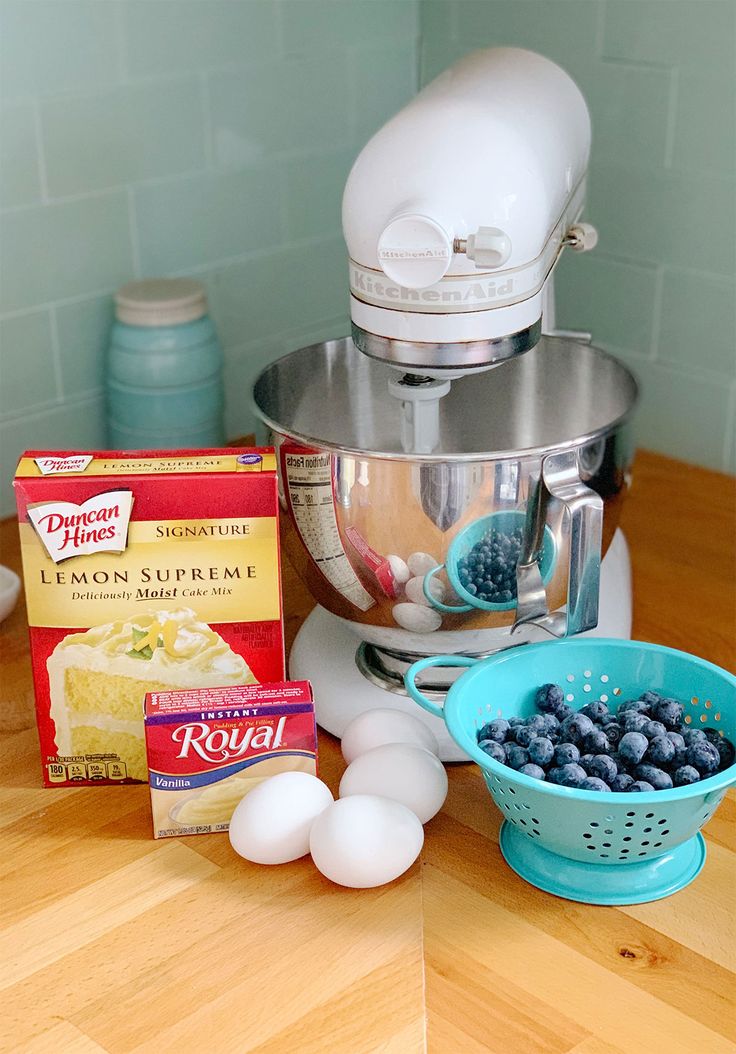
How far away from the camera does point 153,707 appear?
0.83m

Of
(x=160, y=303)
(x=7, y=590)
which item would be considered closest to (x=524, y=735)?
(x=7, y=590)

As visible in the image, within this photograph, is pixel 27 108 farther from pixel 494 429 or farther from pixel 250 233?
pixel 494 429

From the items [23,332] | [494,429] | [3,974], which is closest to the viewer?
[3,974]

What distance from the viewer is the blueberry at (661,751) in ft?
2.56

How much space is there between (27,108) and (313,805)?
704 millimetres

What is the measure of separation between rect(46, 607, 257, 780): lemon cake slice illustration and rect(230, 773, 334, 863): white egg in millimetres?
101

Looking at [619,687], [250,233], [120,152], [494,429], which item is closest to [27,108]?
[120,152]

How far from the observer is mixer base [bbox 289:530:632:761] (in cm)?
95

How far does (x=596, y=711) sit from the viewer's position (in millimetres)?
838

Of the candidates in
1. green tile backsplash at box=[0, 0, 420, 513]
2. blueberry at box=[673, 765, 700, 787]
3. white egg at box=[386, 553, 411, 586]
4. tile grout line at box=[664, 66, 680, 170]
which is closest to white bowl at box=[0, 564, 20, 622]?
green tile backsplash at box=[0, 0, 420, 513]

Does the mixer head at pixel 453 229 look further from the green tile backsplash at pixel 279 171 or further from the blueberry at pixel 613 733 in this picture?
the green tile backsplash at pixel 279 171

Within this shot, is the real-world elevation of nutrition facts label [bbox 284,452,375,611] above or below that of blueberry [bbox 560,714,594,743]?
above

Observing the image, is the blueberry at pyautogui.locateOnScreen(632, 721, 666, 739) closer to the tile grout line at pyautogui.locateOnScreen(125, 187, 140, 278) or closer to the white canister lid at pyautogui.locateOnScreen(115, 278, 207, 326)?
the white canister lid at pyautogui.locateOnScreen(115, 278, 207, 326)

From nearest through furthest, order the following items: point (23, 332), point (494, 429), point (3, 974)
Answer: point (3, 974) → point (494, 429) → point (23, 332)
